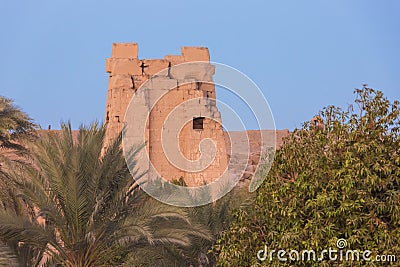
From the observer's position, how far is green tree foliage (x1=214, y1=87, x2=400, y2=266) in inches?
492

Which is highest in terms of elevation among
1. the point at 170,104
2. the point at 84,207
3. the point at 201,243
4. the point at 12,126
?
the point at 170,104

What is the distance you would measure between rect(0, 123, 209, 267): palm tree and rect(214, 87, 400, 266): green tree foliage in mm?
1139

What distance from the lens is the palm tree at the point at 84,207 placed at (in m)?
13.5

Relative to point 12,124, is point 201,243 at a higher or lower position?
lower

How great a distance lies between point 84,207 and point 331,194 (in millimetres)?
4061

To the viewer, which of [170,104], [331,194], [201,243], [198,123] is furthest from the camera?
[198,123]

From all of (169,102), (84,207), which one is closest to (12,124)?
(84,207)

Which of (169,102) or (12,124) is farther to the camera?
(169,102)

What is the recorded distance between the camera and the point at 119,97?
22.0 metres

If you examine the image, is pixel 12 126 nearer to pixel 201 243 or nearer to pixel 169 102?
pixel 201 243

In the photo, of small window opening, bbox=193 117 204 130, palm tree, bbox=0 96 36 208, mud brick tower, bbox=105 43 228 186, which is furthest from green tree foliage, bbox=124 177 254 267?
small window opening, bbox=193 117 204 130

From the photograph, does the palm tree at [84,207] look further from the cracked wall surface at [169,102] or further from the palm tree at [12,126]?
the cracked wall surface at [169,102]

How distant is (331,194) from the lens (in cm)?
1263

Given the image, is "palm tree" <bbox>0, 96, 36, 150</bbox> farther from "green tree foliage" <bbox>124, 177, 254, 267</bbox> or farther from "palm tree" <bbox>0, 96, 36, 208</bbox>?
"green tree foliage" <bbox>124, 177, 254, 267</bbox>
